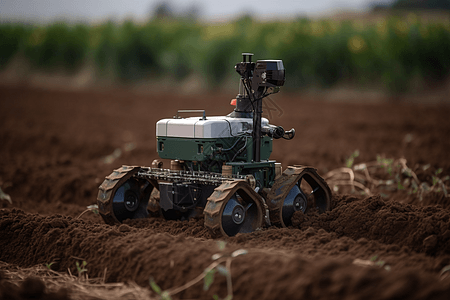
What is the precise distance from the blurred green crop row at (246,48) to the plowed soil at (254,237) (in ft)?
47.3

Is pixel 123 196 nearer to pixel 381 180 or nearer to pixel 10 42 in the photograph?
pixel 381 180

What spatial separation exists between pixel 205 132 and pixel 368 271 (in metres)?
3.10

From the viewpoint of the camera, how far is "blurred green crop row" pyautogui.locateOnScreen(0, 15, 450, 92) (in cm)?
2733

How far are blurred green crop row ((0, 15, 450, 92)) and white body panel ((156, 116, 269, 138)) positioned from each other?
21.7m

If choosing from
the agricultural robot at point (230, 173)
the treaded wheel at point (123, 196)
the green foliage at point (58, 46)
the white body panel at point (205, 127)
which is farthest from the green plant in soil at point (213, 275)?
the green foliage at point (58, 46)

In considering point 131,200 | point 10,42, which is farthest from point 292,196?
point 10,42

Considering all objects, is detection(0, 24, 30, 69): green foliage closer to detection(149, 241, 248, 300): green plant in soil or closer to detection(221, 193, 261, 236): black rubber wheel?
detection(221, 193, 261, 236): black rubber wheel

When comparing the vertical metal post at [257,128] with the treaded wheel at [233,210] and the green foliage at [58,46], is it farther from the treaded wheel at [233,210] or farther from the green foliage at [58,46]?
the green foliage at [58,46]

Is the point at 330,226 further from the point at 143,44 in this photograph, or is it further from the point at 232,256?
the point at 143,44

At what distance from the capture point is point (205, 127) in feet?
22.0

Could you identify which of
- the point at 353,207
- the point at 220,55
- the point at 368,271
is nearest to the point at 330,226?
the point at 353,207

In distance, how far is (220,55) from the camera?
34.2m

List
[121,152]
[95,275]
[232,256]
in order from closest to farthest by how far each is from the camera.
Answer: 1. [232,256]
2. [95,275]
3. [121,152]

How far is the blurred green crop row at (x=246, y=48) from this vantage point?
27328mm
